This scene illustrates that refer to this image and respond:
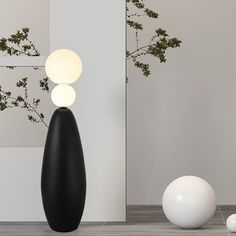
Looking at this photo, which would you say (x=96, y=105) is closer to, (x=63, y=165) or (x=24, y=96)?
(x=63, y=165)

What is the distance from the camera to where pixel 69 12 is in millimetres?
4387

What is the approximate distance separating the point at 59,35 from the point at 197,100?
1.51 m

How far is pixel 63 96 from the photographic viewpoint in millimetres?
4086

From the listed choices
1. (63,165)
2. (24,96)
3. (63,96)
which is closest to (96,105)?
(63,96)

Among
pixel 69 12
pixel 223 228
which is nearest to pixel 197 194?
pixel 223 228

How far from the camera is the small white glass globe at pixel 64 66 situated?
406 centimetres

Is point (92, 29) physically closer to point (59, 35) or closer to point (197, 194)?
point (59, 35)

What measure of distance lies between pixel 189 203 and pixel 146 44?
1.83 m

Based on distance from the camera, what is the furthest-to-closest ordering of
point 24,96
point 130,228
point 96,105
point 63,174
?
point 24,96
point 96,105
point 130,228
point 63,174

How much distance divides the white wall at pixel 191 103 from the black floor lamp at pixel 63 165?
1402mm

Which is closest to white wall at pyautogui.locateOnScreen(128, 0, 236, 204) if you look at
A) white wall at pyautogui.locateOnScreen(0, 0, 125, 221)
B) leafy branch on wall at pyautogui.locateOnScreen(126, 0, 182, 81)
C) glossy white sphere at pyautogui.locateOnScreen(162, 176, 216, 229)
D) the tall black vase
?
leafy branch on wall at pyautogui.locateOnScreen(126, 0, 182, 81)

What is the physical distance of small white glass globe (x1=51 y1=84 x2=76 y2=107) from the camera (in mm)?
4086

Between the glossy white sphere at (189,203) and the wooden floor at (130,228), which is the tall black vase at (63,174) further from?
the glossy white sphere at (189,203)

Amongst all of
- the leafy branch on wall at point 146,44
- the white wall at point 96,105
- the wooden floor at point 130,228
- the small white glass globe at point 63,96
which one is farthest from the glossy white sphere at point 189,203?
the leafy branch on wall at point 146,44
